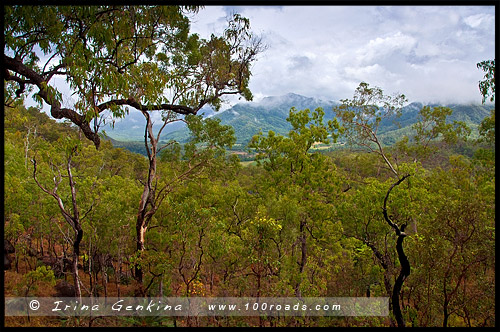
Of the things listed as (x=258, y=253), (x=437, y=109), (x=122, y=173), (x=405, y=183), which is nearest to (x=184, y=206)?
(x=258, y=253)

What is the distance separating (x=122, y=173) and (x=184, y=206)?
21406 millimetres

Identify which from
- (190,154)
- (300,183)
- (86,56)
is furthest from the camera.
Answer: (190,154)

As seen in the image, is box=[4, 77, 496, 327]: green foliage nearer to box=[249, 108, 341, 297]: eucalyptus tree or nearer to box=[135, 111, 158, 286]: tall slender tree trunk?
box=[249, 108, 341, 297]: eucalyptus tree

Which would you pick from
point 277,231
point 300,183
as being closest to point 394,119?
point 300,183

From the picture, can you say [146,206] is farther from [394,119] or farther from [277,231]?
[394,119]

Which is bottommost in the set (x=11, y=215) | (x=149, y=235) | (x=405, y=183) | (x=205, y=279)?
(x=205, y=279)

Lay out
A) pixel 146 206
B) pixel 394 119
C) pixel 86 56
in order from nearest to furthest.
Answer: pixel 86 56, pixel 146 206, pixel 394 119

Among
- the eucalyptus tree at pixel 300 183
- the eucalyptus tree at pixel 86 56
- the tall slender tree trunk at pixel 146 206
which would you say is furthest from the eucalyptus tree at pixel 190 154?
the eucalyptus tree at pixel 86 56

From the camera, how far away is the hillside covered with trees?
4273 mm

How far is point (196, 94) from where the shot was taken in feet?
26.6

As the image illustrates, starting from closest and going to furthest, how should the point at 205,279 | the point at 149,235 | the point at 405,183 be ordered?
the point at 205,279 → the point at 149,235 → the point at 405,183

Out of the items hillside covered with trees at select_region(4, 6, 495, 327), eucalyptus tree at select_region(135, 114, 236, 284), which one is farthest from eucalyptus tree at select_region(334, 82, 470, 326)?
eucalyptus tree at select_region(135, 114, 236, 284)

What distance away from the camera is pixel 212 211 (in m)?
7.12

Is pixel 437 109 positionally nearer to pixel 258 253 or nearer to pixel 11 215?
pixel 258 253
